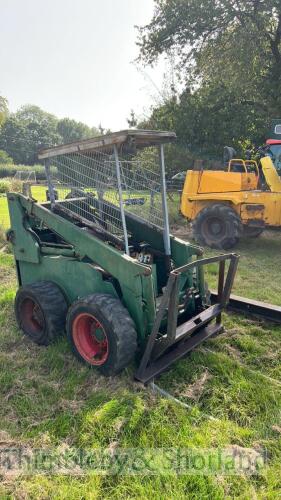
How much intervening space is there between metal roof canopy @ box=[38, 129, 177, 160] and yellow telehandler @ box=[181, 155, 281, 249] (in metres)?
4.69

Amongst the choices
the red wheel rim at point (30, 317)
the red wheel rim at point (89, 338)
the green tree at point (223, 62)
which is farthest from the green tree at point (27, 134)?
the red wheel rim at point (89, 338)

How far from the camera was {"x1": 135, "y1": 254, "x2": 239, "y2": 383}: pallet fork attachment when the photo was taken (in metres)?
2.74

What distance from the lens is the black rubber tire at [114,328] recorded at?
2.82 m

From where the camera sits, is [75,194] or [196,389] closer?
[196,389]

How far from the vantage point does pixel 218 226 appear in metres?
7.94

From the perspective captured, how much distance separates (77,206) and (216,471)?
2743mm

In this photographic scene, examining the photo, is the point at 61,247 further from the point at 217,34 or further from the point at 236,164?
the point at 217,34

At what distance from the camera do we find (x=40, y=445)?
7.77ft

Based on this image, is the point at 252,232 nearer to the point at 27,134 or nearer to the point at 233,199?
the point at 233,199

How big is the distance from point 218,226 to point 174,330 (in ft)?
18.0

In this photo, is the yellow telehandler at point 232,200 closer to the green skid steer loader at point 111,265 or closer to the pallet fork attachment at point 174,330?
the green skid steer loader at point 111,265

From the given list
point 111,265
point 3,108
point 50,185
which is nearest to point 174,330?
point 111,265

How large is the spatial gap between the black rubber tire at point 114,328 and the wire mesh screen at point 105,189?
2.22 ft

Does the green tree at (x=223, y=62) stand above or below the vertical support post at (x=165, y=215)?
above
